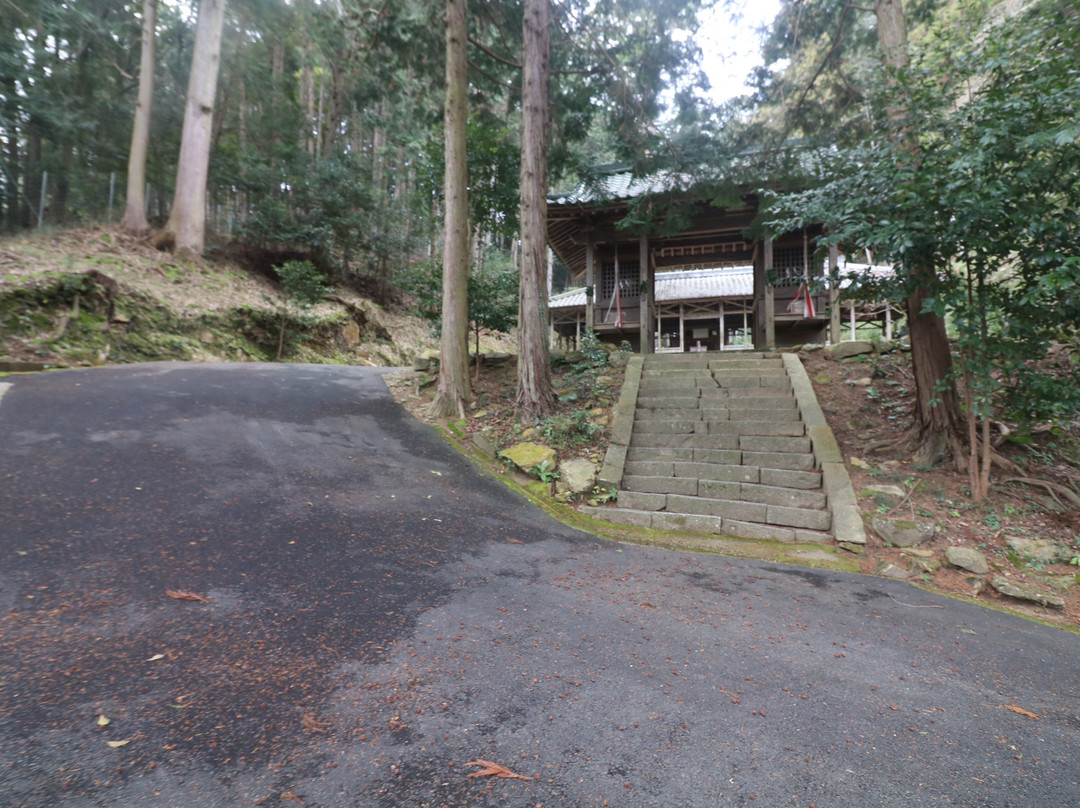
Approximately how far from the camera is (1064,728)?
218 cm

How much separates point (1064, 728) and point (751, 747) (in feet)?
4.98

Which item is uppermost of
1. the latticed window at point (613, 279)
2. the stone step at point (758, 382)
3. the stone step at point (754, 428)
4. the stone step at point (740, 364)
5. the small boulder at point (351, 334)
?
the latticed window at point (613, 279)

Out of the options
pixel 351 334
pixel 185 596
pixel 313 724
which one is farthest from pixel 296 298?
pixel 313 724

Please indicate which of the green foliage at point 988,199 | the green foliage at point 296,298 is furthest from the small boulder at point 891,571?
the green foliage at point 296,298

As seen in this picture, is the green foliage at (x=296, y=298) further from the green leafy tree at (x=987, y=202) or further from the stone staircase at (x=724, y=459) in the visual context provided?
the green leafy tree at (x=987, y=202)

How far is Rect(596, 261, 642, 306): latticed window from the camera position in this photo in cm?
1412

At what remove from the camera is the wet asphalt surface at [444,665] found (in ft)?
5.53

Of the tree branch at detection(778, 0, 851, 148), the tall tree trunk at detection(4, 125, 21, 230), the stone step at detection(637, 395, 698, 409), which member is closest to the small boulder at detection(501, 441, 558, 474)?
the stone step at detection(637, 395, 698, 409)

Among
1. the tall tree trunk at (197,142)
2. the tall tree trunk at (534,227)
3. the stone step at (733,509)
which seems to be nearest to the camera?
the stone step at (733,509)

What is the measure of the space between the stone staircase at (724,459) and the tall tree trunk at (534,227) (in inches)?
55.4

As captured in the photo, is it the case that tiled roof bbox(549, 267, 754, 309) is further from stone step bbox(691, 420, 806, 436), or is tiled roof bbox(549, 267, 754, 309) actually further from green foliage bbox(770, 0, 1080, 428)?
green foliage bbox(770, 0, 1080, 428)

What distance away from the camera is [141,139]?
1332 cm

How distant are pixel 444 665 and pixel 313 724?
62 centimetres

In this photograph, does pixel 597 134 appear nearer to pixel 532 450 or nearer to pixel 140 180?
pixel 140 180
